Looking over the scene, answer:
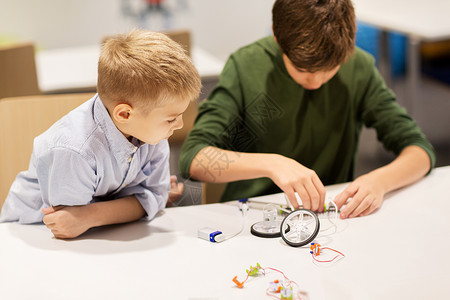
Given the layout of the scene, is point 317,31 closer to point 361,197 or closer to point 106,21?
point 361,197

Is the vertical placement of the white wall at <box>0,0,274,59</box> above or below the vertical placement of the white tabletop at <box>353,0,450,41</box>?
below

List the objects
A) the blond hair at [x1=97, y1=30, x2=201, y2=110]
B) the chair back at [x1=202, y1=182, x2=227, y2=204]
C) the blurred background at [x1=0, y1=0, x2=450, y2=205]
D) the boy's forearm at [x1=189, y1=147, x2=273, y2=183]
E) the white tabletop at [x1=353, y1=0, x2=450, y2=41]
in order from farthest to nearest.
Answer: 1. the blurred background at [x1=0, y1=0, x2=450, y2=205]
2. the white tabletop at [x1=353, y1=0, x2=450, y2=41]
3. the chair back at [x1=202, y1=182, x2=227, y2=204]
4. the boy's forearm at [x1=189, y1=147, x2=273, y2=183]
5. the blond hair at [x1=97, y1=30, x2=201, y2=110]

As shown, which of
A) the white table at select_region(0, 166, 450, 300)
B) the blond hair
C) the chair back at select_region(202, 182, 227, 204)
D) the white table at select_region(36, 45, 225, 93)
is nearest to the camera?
the white table at select_region(0, 166, 450, 300)

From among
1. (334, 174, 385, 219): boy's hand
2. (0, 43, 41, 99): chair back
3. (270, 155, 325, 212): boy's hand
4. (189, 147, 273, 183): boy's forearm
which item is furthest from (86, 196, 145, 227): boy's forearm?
(0, 43, 41, 99): chair back

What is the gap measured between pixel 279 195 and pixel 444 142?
7.28 feet

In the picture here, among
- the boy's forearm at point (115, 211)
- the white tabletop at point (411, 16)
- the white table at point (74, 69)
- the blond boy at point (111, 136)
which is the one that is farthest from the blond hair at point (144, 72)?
the white tabletop at point (411, 16)

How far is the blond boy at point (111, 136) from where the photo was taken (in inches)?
37.7

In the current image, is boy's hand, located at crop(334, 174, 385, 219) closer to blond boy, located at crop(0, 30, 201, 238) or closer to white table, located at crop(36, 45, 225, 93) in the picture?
blond boy, located at crop(0, 30, 201, 238)

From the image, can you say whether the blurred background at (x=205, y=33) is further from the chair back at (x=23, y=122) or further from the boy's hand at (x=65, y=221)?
the boy's hand at (x=65, y=221)

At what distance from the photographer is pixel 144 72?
94 centimetres

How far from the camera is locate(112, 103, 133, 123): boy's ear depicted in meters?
0.97

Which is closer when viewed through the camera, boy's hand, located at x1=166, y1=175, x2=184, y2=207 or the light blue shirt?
the light blue shirt

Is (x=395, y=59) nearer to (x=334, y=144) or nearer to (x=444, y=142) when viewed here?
(x=444, y=142)

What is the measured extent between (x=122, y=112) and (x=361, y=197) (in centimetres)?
55
